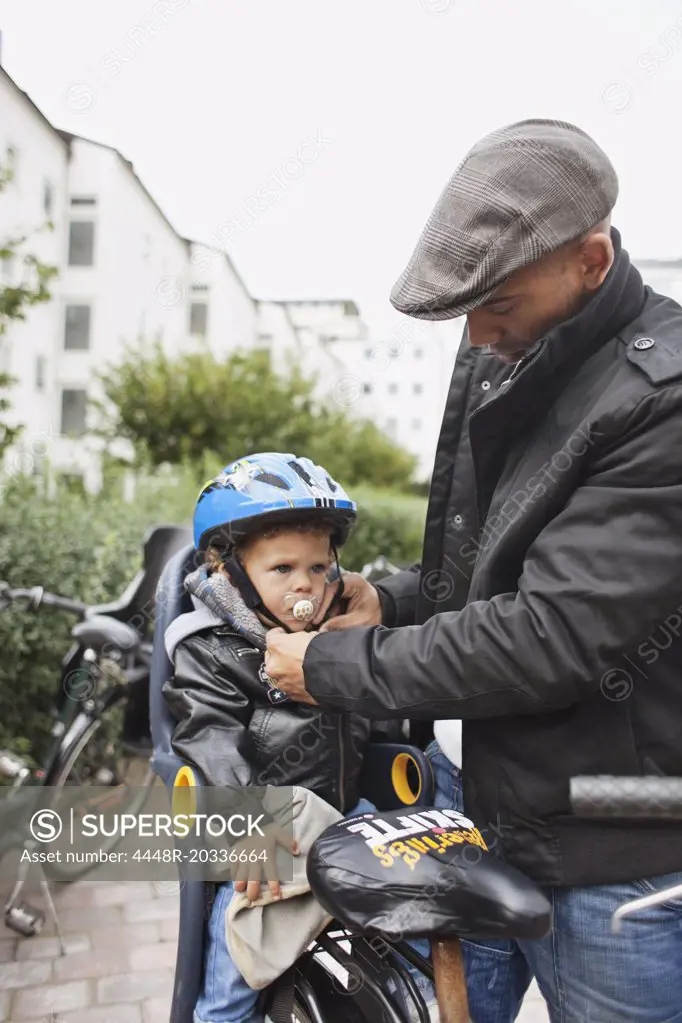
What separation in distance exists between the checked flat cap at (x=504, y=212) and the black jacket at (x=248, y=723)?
94cm

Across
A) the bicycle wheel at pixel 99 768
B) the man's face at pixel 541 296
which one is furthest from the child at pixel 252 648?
the bicycle wheel at pixel 99 768

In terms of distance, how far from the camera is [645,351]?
155 centimetres

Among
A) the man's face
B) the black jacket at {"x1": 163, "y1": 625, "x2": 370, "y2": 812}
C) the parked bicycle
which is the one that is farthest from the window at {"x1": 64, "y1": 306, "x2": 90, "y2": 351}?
the man's face

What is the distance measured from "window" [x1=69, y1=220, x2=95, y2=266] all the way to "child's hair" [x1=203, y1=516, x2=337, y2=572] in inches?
1319

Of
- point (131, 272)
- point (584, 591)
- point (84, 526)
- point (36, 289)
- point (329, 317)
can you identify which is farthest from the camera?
point (329, 317)

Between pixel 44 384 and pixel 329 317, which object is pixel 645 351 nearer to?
pixel 44 384

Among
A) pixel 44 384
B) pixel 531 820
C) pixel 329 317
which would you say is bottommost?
pixel 329 317

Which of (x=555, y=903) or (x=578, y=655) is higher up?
(x=578, y=655)

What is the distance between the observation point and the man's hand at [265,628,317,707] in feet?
5.79

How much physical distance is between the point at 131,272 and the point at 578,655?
1396 inches

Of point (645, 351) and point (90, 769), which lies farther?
point (90, 769)

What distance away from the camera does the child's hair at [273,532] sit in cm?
233

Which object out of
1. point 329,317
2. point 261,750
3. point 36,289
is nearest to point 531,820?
point 261,750

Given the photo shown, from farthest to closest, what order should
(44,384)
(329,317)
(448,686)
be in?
(329,317) → (44,384) → (448,686)
